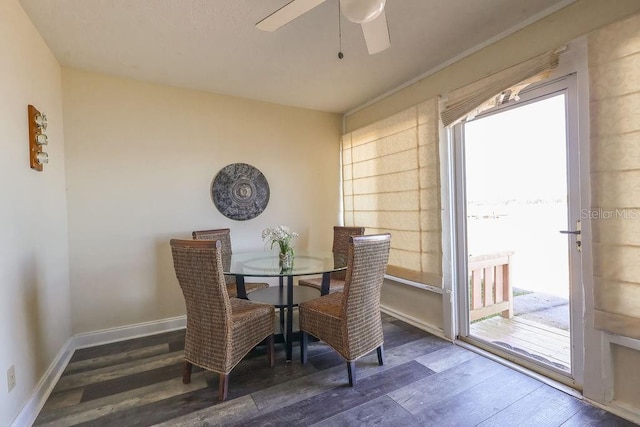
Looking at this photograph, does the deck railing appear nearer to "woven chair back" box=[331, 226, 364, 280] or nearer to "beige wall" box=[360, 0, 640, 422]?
"beige wall" box=[360, 0, 640, 422]

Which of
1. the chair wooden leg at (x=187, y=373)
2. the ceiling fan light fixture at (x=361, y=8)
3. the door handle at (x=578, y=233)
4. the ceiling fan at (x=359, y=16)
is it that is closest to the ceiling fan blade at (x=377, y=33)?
the ceiling fan at (x=359, y=16)

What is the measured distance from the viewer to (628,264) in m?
1.62

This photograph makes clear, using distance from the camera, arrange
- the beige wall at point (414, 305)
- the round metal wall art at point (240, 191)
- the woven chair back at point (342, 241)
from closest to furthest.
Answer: the beige wall at point (414, 305) → the woven chair back at point (342, 241) → the round metal wall art at point (240, 191)

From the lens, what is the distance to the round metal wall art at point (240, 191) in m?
3.19

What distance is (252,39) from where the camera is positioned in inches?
86.4

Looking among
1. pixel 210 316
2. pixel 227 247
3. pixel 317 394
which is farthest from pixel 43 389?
pixel 317 394

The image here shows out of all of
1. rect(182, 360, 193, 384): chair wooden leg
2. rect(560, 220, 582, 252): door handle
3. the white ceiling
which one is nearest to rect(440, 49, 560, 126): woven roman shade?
the white ceiling

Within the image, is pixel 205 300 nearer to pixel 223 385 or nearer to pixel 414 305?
pixel 223 385

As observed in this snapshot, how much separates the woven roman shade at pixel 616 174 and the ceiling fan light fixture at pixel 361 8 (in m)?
1.39

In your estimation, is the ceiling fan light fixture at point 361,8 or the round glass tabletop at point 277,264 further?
the round glass tabletop at point 277,264

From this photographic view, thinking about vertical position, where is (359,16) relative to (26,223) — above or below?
above

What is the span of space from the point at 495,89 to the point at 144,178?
10.2 ft

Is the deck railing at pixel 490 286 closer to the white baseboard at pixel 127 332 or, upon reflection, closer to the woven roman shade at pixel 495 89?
the woven roman shade at pixel 495 89

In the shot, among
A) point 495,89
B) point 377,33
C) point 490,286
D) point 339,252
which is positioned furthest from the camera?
point 339,252
